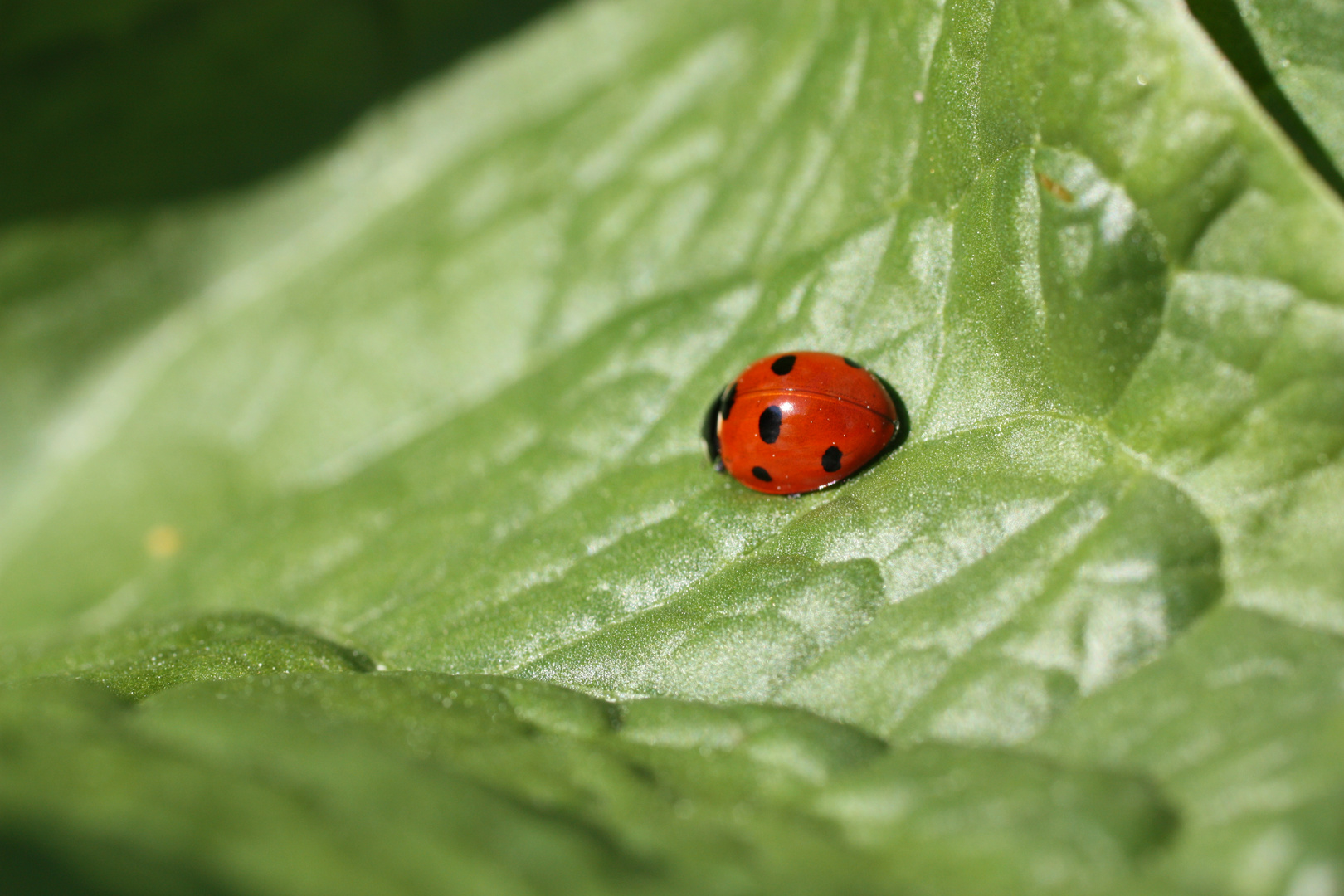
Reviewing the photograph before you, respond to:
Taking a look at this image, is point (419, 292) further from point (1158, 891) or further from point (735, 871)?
point (1158, 891)

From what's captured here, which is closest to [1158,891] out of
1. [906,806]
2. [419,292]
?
[906,806]

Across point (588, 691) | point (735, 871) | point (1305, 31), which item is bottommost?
point (588, 691)

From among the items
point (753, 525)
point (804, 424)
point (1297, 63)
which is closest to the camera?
point (1297, 63)

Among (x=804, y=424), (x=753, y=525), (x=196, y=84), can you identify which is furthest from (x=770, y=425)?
(x=196, y=84)

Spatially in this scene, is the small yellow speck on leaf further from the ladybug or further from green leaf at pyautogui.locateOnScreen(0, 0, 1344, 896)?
the ladybug

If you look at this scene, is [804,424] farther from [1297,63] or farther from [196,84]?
[196,84]

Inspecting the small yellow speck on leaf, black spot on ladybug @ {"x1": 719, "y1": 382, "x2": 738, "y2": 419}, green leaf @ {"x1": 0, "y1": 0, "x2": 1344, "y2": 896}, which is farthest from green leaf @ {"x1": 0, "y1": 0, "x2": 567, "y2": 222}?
black spot on ladybug @ {"x1": 719, "y1": 382, "x2": 738, "y2": 419}

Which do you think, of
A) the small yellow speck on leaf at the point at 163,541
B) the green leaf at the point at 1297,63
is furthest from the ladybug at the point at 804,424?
the small yellow speck on leaf at the point at 163,541
